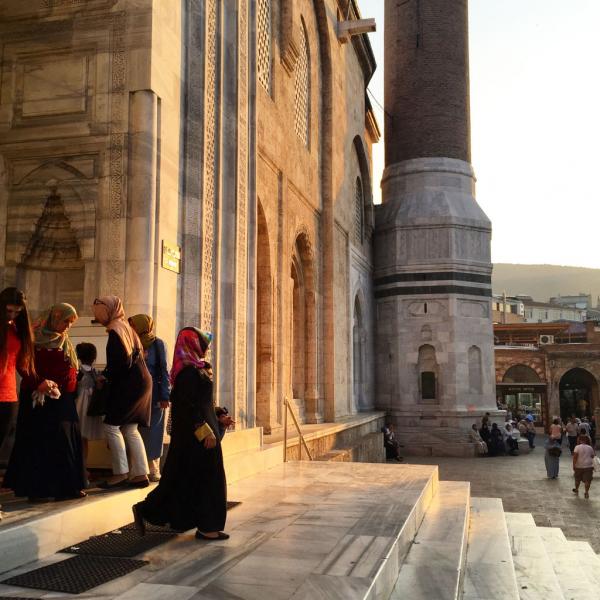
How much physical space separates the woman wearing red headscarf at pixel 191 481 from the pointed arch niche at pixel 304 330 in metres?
10.7

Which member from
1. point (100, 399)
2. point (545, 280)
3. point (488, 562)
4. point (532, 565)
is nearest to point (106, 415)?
point (100, 399)

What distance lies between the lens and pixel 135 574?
3432 mm

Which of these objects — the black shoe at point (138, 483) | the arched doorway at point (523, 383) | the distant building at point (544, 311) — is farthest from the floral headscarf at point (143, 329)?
the distant building at point (544, 311)

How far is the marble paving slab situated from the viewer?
3205 millimetres

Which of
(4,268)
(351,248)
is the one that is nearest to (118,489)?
(4,268)

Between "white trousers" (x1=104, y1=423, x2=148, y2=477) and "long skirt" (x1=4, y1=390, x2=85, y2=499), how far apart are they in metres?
→ 0.35

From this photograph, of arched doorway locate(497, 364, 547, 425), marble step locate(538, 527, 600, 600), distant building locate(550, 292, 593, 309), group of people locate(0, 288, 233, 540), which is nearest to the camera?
group of people locate(0, 288, 233, 540)

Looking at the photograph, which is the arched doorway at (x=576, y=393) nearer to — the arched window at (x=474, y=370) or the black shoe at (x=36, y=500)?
the arched window at (x=474, y=370)

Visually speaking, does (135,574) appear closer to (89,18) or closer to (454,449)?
(89,18)

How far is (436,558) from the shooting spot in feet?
14.5

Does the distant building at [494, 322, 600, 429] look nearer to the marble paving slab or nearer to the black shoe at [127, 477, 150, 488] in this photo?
the marble paving slab

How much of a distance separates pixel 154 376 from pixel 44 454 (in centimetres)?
115

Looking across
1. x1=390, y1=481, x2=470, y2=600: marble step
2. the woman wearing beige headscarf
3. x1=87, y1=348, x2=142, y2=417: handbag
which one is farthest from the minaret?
x1=87, y1=348, x2=142, y2=417: handbag

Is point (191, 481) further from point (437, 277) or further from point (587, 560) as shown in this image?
point (437, 277)
